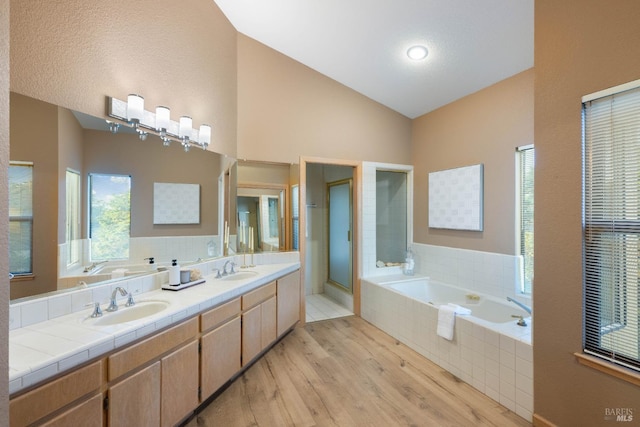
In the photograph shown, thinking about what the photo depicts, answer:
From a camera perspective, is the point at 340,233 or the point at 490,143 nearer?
the point at 490,143

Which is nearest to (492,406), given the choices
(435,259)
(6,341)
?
(435,259)

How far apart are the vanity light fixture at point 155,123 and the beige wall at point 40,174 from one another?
37cm

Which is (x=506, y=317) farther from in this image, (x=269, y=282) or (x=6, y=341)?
(x=6, y=341)

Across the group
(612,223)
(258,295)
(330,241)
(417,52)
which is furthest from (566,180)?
(330,241)

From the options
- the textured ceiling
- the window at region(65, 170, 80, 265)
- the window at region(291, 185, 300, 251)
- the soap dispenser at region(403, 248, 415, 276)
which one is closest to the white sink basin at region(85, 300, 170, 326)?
the window at region(65, 170, 80, 265)

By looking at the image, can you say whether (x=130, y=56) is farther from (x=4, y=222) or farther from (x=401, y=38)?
(x=401, y=38)

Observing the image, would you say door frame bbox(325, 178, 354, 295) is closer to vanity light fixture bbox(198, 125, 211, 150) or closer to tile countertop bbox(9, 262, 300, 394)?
vanity light fixture bbox(198, 125, 211, 150)

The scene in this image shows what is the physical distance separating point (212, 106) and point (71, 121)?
1344 mm

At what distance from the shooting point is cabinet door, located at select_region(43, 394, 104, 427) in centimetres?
119

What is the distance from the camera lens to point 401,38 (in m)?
2.71

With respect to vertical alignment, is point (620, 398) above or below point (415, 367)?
above

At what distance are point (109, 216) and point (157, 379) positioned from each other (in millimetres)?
Answer: 1173

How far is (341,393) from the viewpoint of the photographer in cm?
229

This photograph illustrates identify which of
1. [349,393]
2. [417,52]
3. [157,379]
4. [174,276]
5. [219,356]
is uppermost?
[417,52]
